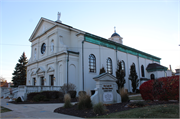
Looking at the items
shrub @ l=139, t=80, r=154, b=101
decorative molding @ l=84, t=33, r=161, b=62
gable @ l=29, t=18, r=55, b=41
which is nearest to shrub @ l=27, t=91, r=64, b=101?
decorative molding @ l=84, t=33, r=161, b=62

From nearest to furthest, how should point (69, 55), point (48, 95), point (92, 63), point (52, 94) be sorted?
point (48, 95) < point (52, 94) < point (69, 55) < point (92, 63)

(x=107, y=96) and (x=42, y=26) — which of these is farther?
(x=42, y=26)

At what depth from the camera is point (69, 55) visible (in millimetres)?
22766

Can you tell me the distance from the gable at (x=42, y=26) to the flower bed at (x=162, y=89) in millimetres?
20288

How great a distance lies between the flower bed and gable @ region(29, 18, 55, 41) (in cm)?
2029

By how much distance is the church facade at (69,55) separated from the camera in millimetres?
23062

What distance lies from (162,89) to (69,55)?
14729mm

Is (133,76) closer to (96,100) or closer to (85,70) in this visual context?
(85,70)

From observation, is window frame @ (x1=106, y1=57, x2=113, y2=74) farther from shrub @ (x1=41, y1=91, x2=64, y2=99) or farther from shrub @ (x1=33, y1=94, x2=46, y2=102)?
shrub @ (x1=33, y1=94, x2=46, y2=102)

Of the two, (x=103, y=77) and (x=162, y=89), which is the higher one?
(x=103, y=77)

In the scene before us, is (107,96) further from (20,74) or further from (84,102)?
(20,74)

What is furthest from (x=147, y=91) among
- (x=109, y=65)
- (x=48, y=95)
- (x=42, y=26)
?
(x=42, y=26)

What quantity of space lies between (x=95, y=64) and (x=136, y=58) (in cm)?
1510

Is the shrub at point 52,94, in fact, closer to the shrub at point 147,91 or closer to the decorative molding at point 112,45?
the decorative molding at point 112,45
